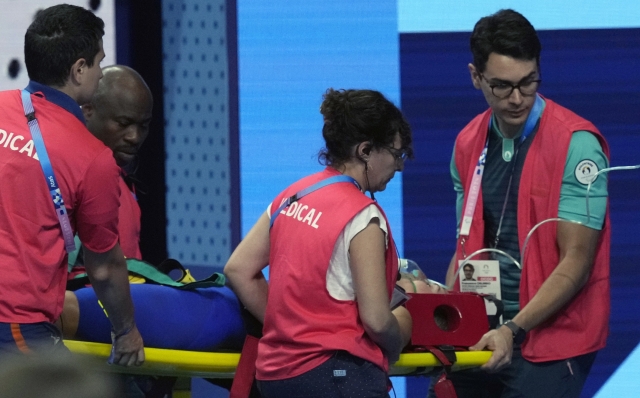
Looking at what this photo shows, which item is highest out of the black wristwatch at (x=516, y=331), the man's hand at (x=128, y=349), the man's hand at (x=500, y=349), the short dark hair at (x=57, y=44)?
the short dark hair at (x=57, y=44)

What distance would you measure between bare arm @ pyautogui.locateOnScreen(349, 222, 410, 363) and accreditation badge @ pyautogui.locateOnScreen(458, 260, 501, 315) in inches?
26.1

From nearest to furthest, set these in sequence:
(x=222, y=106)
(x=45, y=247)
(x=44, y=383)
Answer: (x=44, y=383) → (x=45, y=247) → (x=222, y=106)

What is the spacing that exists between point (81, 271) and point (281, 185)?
1523 mm

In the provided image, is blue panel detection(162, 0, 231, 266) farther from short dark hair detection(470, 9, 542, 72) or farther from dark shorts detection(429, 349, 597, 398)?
dark shorts detection(429, 349, 597, 398)

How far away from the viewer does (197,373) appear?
8.13ft

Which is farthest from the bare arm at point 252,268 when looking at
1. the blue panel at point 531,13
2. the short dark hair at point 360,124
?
the blue panel at point 531,13

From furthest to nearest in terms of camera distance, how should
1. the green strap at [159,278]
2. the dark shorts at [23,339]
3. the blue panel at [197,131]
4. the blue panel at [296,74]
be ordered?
1. the blue panel at [197,131]
2. the blue panel at [296,74]
3. the green strap at [159,278]
4. the dark shorts at [23,339]

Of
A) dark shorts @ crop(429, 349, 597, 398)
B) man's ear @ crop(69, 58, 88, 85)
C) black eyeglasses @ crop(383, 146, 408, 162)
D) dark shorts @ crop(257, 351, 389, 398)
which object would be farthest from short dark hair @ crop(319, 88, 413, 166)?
dark shorts @ crop(429, 349, 597, 398)

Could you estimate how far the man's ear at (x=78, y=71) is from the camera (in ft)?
7.14

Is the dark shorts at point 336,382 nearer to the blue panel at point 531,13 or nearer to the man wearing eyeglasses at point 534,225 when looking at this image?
the man wearing eyeglasses at point 534,225

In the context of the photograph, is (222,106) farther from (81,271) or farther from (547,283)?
(547,283)

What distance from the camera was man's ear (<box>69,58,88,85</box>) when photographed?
2.18 meters

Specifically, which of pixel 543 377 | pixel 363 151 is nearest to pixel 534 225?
pixel 543 377

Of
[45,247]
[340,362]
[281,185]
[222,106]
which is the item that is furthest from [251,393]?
[222,106]
